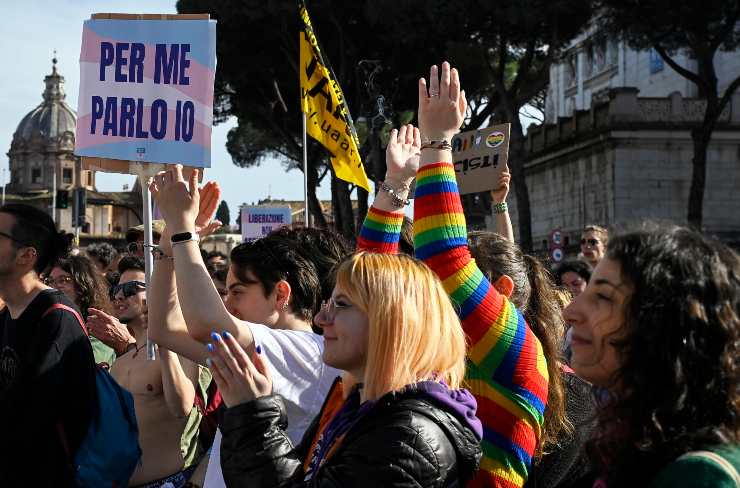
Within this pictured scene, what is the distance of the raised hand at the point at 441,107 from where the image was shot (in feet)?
9.37

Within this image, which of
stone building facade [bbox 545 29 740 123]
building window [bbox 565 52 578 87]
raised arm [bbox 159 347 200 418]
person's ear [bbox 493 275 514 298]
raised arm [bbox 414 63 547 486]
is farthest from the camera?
building window [bbox 565 52 578 87]

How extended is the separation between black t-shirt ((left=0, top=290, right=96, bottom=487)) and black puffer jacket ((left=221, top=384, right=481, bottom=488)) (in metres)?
1.36

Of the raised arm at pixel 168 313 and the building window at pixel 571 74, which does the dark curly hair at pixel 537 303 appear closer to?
the raised arm at pixel 168 313

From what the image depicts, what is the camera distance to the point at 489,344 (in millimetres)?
2646

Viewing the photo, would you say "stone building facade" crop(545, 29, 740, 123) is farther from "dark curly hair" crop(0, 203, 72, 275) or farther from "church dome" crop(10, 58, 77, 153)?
"church dome" crop(10, 58, 77, 153)

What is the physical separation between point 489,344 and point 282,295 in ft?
2.60

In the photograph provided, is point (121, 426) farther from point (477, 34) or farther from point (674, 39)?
point (674, 39)

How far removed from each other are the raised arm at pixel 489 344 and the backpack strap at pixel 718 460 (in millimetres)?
972

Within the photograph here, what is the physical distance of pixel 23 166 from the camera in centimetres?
10875

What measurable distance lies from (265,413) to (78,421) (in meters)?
1.47

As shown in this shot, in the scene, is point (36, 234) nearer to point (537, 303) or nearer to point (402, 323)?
point (537, 303)

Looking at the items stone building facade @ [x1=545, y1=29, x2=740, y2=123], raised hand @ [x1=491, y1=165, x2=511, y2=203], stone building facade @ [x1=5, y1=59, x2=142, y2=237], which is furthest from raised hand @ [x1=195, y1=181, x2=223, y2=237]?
stone building facade @ [x1=5, y1=59, x2=142, y2=237]

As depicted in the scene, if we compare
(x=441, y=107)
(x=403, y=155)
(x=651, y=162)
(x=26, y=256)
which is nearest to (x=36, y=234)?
(x=26, y=256)

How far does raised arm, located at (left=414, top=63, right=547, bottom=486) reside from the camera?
2.64 m
